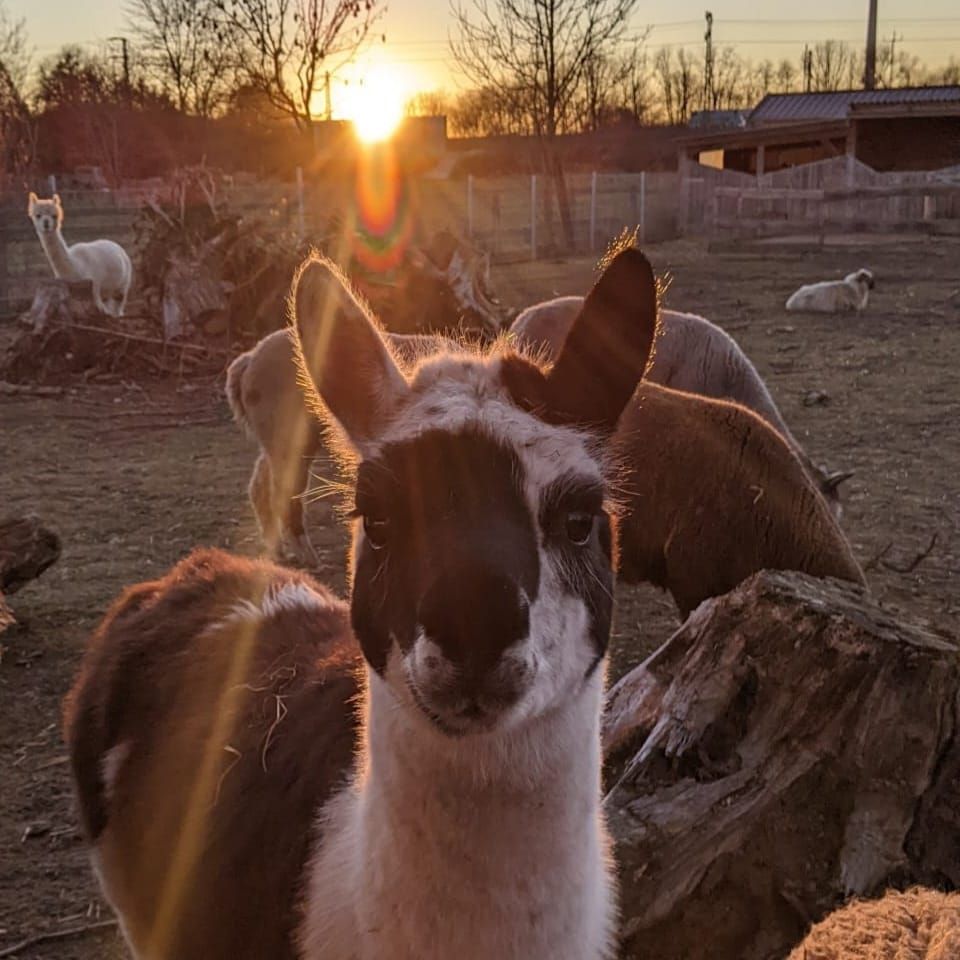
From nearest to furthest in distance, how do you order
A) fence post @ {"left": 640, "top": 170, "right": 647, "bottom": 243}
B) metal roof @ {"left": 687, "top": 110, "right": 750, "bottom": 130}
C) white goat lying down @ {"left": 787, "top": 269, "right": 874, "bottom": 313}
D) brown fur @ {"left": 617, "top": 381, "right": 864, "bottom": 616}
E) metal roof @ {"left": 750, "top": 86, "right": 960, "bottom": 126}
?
brown fur @ {"left": 617, "top": 381, "right": 864, "bottom": 616}, white goat lying down @ {"left": 787, "top": 269, "right": 874, "bottom": 313}, fence post @ {"left": 640, "top": 170, "right": 647, "bottom": 243}, metal roof @ {"left": 750, "top": 86, "right": 960, "bottom": 126}, metal roof @ {"left": 687, "top": 110, "right": 750, "bottom": 130}

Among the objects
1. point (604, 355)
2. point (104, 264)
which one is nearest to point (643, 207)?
point (104, 264)

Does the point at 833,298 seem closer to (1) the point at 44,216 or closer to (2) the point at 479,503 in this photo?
(1) the point at 44,216

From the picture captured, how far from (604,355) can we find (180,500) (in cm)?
713

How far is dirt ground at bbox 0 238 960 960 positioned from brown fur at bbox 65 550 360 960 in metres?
1.03

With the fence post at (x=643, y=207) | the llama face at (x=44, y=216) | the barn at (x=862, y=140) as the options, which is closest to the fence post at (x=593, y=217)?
the fence post at (x=643, y=207)

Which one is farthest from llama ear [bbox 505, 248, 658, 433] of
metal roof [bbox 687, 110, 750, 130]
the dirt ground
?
metal roof [bbox 687, 110, 750, 130]

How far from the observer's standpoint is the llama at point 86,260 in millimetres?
16516

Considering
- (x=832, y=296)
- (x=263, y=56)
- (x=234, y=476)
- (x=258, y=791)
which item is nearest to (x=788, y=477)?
(x=258, y=791)

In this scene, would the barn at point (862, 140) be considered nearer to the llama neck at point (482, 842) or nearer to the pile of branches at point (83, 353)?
the pile of branches at point (83, 353)

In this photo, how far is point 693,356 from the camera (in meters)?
7.95

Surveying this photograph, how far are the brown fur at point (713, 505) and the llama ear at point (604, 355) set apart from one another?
3.03 metres

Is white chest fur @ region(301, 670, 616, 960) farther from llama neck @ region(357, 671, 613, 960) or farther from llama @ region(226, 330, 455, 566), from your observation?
llama @ region(226, 330, 455, 566)

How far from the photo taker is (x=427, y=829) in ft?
6.68

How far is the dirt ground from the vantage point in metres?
4.32
